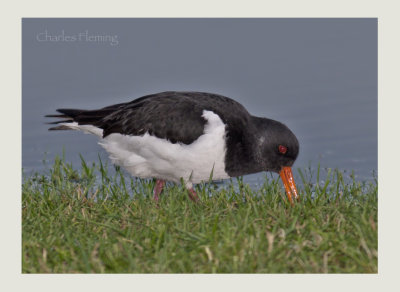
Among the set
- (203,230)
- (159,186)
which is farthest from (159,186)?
(203,230)

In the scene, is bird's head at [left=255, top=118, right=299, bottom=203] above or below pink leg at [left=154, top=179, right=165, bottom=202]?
above

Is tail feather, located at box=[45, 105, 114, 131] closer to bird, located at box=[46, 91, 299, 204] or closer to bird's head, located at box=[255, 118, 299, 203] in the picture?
bird, located at box=[46, 91, 299, 204]

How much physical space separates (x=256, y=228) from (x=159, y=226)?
33.6 inches

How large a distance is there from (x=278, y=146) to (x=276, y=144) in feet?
0.11

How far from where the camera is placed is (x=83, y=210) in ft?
20.4

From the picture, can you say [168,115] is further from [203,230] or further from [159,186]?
[203,230]

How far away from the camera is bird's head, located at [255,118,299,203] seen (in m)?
7.03

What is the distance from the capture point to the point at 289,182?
697 centimetres

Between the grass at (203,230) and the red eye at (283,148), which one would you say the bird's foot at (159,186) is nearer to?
the grass at (203,230)

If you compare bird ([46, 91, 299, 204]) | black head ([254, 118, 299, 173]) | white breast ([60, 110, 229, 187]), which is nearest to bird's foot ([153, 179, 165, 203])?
bird ([46, 91, 299, 204])

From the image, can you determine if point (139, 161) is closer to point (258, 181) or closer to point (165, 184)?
point (165, 184)

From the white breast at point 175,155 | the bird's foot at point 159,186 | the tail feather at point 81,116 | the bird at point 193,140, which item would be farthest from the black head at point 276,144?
the tail feather at point 81,116

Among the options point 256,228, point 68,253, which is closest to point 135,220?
point 68,253

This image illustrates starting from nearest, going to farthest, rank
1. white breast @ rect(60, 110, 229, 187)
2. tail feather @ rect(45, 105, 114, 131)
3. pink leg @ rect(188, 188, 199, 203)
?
pink leg @ rect(188, 188, 199, 203)
white breast @ rect(60, 110, 229, 187)
tail feather @ rect(45, 105, 114, 131)
